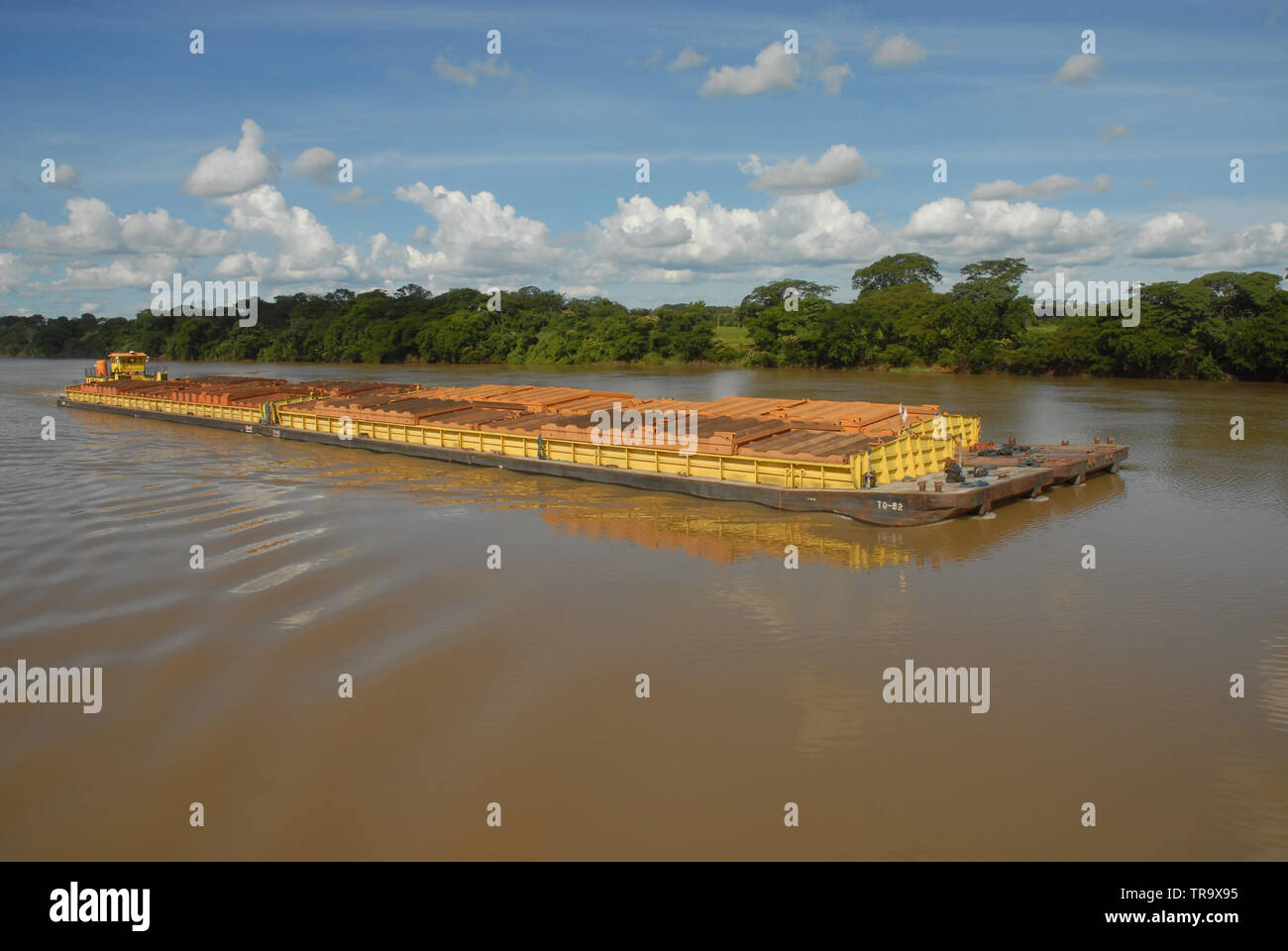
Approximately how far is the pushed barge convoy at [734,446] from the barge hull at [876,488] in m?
0.03

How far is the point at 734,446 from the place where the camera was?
1911 centimetres

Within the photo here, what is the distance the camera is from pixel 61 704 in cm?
950

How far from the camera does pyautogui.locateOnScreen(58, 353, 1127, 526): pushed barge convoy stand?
17172 millimetres
